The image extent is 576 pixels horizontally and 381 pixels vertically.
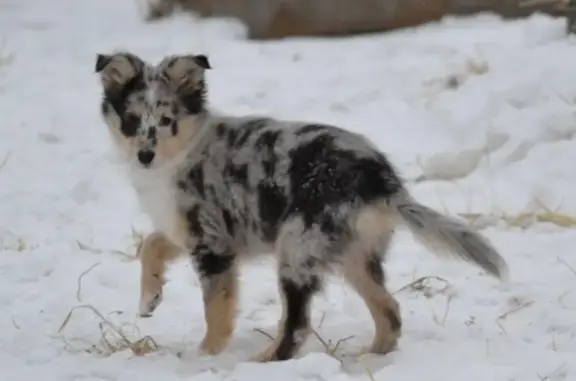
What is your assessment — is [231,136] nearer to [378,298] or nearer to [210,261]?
[210,261]

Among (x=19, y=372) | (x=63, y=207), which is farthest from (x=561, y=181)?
(x=19, y=372)

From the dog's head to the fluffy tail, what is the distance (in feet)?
3.93

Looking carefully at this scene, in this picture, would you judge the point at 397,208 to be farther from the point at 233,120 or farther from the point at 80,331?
the point at 80,331

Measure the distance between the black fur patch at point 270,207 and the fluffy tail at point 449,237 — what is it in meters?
0.52

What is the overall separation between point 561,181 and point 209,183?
10.4ft

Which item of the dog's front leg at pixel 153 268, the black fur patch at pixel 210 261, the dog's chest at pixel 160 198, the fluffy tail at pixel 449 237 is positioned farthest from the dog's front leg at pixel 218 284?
the fluffy tail at pixel 449 237

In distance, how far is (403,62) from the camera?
32.5ft

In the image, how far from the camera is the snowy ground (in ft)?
15.4

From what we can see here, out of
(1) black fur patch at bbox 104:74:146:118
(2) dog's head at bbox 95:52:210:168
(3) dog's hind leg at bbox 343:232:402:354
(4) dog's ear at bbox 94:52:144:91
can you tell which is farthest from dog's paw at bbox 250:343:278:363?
(4) dog's ear at bbox 94:52:144:91

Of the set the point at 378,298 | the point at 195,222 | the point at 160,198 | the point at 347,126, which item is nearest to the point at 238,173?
the point at 195,222

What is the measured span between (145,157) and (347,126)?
13.3 feet

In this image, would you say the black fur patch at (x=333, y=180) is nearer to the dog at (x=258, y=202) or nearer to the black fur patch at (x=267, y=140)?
the dog at (x=258, y=202)

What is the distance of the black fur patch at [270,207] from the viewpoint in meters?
4.81

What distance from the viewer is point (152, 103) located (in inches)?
201
